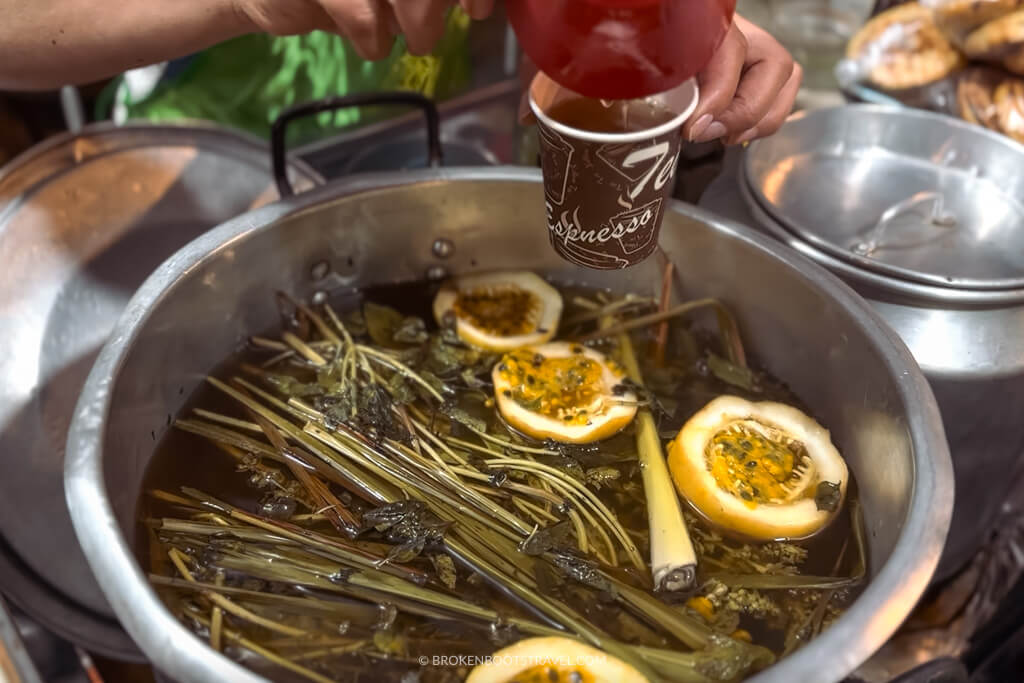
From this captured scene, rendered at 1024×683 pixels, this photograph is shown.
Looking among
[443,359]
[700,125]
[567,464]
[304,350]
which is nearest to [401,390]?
[443,359]

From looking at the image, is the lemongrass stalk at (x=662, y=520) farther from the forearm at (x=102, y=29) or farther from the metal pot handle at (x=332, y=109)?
the forearm at (x=102, y=29)

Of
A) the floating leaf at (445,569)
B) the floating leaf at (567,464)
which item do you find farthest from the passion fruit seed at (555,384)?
the floating leaf at (445,569)

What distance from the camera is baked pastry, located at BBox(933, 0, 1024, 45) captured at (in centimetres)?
176

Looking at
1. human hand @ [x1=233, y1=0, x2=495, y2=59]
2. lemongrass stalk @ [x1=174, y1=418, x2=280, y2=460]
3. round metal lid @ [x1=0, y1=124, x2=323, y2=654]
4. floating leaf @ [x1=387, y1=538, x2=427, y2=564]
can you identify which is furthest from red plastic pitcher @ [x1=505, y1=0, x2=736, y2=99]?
round metal lid @ [x1=0, y1=124, x2=323, y2=654]

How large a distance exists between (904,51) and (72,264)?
2118mm

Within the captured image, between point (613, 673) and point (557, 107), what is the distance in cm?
72

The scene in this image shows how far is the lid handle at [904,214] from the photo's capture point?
1547mm

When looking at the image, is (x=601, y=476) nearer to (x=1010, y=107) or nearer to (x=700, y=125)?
(x=700, y=125)

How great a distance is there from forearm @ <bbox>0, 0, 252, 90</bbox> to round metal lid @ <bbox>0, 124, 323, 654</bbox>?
1.71ft

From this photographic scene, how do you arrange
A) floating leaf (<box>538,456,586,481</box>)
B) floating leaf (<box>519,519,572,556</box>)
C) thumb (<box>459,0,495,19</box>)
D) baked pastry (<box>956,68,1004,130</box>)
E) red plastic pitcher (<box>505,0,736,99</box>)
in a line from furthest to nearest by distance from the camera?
baked pastry (<box>956,68,1004,130</box>), floating leaf (<box>538,456,586,481</box>), floating leaf (<box>519,519,572,556</box>), thumb (<box>459,0,495,19</box>), red plastic pitcher (<box>505,0,736,99</box>)

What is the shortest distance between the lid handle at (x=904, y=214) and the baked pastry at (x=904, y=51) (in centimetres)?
43

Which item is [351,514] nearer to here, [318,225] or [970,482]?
[318,225]

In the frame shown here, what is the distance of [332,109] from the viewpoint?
148cm

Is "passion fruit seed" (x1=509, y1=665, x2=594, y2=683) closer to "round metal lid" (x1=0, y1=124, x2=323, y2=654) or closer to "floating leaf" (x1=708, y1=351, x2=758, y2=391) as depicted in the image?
"floating leaf" (x1=708, y1=351, x2=758, y2=391)
